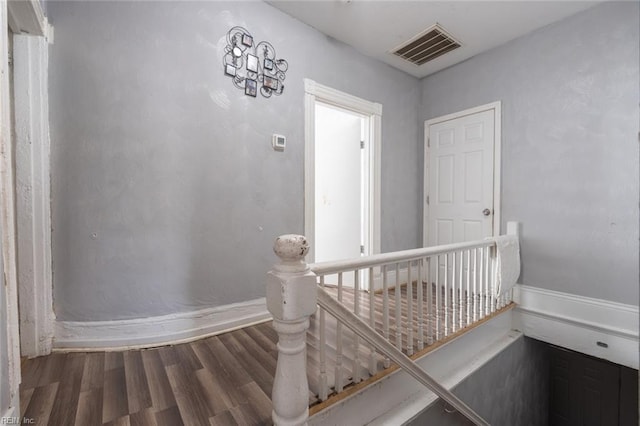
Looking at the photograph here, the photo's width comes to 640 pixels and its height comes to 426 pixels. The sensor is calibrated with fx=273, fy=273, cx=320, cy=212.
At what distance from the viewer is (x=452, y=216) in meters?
3.21

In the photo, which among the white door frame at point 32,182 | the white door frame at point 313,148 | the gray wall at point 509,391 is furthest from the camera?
the white door frame at point 313,148

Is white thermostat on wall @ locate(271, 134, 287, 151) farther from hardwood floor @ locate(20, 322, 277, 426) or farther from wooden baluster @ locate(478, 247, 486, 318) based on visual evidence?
wooden baluster @ locate(478, 247, 486, 318)

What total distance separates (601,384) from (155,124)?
17.2 feet

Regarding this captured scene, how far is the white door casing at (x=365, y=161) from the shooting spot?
2.49 m

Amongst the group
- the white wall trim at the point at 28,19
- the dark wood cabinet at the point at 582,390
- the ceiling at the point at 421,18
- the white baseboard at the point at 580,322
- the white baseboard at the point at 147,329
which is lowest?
the dark wood cabinet at the point at 582,390

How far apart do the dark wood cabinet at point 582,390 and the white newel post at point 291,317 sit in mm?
3577

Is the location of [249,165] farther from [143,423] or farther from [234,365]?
[143,423]

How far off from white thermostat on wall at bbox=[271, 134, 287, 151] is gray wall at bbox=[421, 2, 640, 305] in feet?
7.38

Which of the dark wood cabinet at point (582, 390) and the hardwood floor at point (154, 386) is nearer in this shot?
the hardwood floor at point (154, 386)

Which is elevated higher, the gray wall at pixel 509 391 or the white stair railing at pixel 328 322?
the white stair railing at pixel 328 322

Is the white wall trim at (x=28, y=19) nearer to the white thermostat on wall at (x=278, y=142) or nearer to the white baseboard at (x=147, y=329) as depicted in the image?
the white thermostat on wall at (x=278, y=142)

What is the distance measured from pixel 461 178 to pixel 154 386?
329 centimetres

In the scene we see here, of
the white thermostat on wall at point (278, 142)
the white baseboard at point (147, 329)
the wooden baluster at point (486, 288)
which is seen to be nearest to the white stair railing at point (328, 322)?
the wooden baluster at point (486, 288)

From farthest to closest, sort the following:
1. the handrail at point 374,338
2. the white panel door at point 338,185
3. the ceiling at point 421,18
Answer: the white panel door at point 338,185
the ceiling at point 421,18
the handrail at point 374,338
